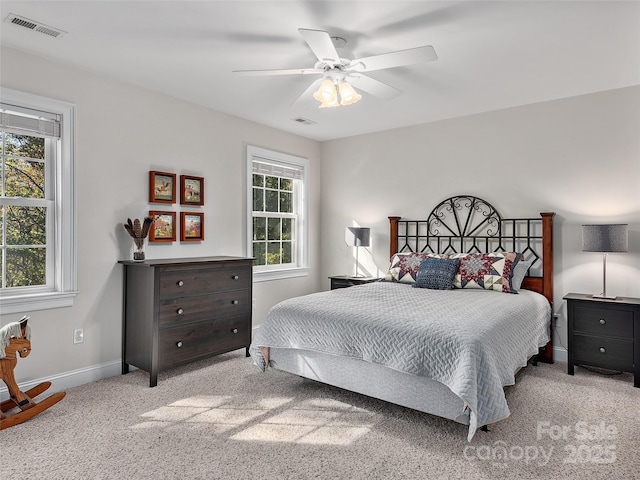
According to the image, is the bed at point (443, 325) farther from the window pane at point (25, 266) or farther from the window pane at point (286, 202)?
the window pane at point (25, 266)

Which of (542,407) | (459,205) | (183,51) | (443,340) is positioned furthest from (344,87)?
(542,407)

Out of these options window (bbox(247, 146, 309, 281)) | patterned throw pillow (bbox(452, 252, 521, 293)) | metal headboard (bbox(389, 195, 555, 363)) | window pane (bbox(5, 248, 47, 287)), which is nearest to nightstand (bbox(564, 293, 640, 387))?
metal headboard (bbox(389, 195, 555, 363))

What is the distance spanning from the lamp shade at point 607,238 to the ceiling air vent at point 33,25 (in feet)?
13.8

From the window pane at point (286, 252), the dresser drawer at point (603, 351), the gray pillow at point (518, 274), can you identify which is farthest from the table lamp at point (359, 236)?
the dresser drawer at point (603, 351)

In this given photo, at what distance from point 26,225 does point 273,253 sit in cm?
263

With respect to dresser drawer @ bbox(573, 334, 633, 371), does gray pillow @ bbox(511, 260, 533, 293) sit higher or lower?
higher

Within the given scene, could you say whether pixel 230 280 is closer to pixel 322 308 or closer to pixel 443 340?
pixel 322 308

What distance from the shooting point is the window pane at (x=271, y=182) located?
16.4 feet

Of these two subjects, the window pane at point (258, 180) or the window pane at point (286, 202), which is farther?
the window pane at point (286, 202)

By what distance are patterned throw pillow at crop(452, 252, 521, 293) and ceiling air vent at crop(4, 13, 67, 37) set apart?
12.1 feet

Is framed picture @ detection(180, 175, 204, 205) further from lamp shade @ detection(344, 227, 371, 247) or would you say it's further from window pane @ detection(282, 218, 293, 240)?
lamp shade @ detection(344, 227, 371, 247)

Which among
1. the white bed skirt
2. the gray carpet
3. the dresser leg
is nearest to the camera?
the gray carpet

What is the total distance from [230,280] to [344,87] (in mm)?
2028

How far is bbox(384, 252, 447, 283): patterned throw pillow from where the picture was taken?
416cm
